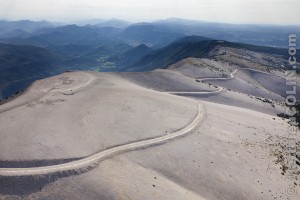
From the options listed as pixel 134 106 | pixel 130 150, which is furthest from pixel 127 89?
pixel 130 150

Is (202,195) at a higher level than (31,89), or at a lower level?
lower

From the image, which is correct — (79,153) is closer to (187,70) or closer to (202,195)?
(202,195)

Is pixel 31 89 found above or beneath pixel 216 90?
above

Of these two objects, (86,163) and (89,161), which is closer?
(86,163)

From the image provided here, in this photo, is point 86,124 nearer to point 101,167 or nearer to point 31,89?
point 101,167

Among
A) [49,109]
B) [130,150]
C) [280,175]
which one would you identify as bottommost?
[280,175]

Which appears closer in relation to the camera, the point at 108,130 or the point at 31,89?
the point at 108,130

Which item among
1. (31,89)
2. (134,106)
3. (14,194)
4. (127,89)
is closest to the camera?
(14,194)

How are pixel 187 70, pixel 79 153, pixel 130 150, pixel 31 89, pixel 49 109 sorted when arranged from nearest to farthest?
pixel 79 153
pixel 130 150
pixel 49 109
pixel 31 89
pixel 187 70

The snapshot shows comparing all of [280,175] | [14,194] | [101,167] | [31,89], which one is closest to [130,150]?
[101,167]
